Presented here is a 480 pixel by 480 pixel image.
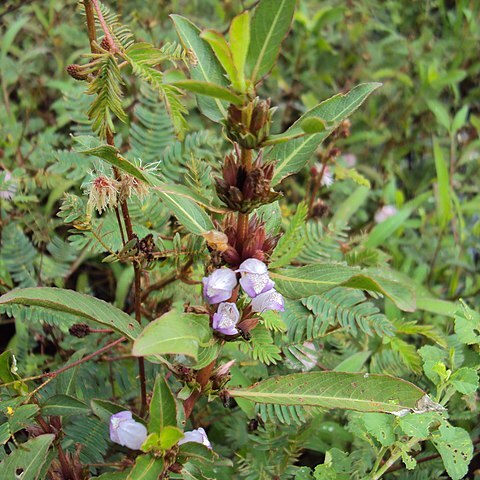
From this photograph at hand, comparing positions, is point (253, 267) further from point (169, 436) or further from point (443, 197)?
point (443, 197)

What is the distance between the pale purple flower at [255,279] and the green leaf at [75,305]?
253mm

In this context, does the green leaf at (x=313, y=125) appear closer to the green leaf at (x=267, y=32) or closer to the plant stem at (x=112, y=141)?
the green leaf at (x=267, y=32)

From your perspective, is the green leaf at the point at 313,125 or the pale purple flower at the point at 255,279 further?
the pale purple flower at the point at 255,279

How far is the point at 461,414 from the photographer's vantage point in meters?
1.56

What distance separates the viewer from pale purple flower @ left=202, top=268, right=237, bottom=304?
993 millimetres

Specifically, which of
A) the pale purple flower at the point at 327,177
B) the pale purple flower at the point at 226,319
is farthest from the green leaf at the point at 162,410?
the pale purple flower at the point at 327,177

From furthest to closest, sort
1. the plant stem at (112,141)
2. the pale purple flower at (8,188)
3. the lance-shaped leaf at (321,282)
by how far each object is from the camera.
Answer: the pale purple flower at (8,188), the plant stem at (112,141), the lance-shaped leaf at (321,282)

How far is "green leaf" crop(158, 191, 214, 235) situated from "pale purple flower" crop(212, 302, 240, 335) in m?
0.14

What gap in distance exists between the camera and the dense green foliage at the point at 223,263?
102cm

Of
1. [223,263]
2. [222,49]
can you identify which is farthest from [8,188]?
[222,49]

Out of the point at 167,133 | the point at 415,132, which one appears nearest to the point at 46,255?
the point at 167,133


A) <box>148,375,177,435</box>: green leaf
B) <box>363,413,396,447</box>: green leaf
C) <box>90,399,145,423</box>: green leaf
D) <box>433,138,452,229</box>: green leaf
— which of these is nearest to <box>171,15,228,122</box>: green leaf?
<box>148,375,177,435</box>: green leaf

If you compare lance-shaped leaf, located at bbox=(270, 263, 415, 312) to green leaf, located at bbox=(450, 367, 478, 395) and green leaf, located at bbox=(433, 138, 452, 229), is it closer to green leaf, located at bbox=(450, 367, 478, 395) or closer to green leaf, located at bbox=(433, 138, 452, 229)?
green leaf, located at bbox=(450, 367, 478, 395)

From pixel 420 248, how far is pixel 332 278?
1.45 metres
